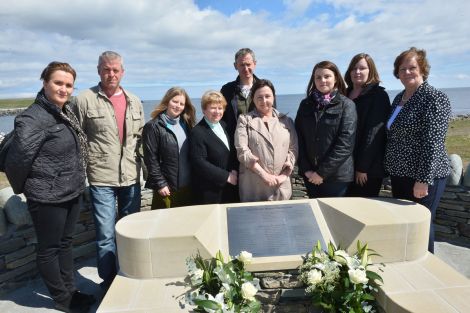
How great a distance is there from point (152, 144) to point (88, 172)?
68 cm

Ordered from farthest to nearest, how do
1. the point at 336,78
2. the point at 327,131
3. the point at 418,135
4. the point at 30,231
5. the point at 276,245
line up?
the point at 30,231 → the point at 336,78 → the point at 327,131 → the point at 418,135 → the point at 276,245

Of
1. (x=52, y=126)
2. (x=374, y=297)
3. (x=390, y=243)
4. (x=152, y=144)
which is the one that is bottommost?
(x=374, y=297)

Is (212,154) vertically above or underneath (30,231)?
above

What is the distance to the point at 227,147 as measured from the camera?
3.72 meters

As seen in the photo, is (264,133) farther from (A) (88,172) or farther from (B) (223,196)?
(A) (88,172)

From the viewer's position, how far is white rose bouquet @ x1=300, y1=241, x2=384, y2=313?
101 inches

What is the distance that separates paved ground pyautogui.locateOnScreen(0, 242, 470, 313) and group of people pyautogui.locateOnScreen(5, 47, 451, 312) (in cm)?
32

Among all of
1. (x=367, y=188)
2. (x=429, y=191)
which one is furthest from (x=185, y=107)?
(x=429, y=191)

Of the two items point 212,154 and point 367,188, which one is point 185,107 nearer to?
point 212,154

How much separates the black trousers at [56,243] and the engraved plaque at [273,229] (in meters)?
1.48

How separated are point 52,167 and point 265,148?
75.5 inches

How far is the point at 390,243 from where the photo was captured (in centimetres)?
293

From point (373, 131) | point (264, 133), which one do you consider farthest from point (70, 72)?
point (373, 131)

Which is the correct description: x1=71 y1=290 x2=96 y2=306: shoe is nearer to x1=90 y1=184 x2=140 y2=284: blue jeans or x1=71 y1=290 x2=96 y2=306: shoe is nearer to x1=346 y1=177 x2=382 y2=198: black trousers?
x1=90 y1=184 x2=140 y2=284: blue jeans
